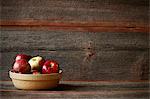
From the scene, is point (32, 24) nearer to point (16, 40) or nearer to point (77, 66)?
point (16, 40)

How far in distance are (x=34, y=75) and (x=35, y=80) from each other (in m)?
0.03

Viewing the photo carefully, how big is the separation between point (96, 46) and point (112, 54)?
108mm

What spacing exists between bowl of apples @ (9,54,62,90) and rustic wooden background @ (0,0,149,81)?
332 millimetres

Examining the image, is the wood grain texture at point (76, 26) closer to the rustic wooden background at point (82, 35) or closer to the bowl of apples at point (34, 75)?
the rustic wooden background at point (82, 35)

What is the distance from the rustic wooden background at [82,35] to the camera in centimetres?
183

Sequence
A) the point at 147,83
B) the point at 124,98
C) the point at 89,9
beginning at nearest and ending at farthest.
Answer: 1. the point at 124,98
2. the point at 147,83
3. the point at 89,9

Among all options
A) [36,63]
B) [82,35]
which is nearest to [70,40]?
[82,35]

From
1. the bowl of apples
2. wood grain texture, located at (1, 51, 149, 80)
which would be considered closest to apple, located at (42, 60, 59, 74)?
the bowl of apples

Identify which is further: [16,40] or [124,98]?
[16,40]

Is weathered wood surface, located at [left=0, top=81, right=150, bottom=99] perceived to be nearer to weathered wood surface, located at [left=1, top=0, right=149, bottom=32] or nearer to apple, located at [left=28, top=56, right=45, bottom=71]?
apple, located at [left=28, top=56, right=45, bottom=71]

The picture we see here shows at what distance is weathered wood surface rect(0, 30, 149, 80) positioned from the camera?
1830 millimetres

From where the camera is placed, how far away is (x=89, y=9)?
187cm

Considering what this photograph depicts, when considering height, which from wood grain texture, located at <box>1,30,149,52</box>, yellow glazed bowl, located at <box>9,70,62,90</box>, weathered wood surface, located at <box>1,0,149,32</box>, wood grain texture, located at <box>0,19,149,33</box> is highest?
weathered wood surface, located at <box>1,0,149,32</box>

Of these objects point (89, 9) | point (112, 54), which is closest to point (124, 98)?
point (112, 54)
